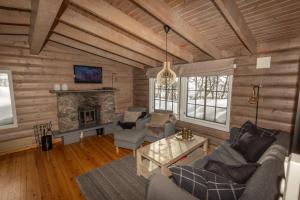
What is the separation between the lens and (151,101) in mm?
5543

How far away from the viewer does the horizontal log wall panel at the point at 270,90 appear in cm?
270

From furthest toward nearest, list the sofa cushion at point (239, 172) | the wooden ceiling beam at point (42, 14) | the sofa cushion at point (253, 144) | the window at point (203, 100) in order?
the window at point (203, 100) → the sofa cushion at point (253, 144) → the wooden ceiling beam at point (42, 14) → the sofa cushion at point (239, 172)

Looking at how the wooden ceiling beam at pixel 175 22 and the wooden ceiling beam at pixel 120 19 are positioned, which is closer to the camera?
the wooden ceiling beam at pixel 175 22

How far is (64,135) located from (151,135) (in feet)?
7.76

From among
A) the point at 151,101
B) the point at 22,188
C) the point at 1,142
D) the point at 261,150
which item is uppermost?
the point at 151,101

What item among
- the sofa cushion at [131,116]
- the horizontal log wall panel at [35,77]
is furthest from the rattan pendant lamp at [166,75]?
the horizontal log wall panel at [35,77]

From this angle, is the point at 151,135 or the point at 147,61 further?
the point at 147,61

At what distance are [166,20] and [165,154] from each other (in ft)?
6.89

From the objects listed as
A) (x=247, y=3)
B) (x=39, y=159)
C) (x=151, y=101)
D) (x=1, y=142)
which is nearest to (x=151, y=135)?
(x=151, y=101)

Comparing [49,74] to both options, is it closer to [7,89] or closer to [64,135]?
[7,89]

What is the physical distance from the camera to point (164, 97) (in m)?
5.30

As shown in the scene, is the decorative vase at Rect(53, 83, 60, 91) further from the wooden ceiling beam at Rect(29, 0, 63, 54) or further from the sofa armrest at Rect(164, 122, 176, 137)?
the sofa armrest at Rect(164, 122, 176, 137)

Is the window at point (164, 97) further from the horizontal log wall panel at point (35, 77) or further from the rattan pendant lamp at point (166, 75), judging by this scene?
the horizontal log wall panel at point (35, 77)

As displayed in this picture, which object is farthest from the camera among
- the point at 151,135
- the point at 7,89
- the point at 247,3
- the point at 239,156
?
the point at 151,135
